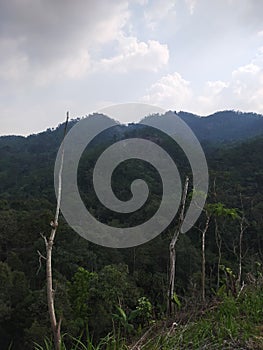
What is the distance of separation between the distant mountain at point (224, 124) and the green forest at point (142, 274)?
92.0 ft

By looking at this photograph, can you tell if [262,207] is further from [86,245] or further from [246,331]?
[246,331]

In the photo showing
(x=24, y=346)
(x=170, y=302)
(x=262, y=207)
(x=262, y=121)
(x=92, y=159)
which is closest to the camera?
(x=170, y=302)

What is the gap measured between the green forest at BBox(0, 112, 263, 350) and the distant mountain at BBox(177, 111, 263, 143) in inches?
1104

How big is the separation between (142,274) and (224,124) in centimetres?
5272

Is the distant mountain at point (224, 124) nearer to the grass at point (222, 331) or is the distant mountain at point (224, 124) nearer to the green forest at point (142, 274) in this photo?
the green forest at point (142, 274)

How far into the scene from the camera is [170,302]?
91.6 inches

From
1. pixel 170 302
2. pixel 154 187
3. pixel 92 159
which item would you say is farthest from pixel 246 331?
pixel 92 159

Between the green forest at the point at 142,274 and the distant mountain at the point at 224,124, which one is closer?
the green forest at the point at 142,274

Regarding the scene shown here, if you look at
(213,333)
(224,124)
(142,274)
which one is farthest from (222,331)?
(224,124)

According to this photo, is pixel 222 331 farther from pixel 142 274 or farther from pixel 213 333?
pixel 142 274

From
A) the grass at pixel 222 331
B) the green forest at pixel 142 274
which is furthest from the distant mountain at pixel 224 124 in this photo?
the grass at pixel 222 331

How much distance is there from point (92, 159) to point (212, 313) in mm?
29380

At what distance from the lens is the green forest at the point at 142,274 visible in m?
1.78

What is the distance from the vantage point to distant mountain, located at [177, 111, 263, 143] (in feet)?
183
